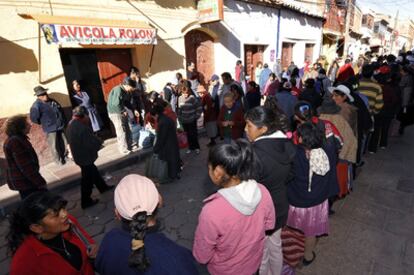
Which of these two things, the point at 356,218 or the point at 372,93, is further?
the point at 372,93

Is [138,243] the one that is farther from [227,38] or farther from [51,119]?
[227,38]

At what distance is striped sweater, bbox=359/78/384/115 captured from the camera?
4.98 m

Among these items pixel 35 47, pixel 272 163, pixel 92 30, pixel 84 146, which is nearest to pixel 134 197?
pixel 272 163

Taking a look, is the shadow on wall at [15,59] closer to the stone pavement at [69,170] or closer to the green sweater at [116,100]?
the green sweater at [116,100]

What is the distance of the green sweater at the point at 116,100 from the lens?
19.0ft

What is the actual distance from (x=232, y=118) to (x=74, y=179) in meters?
3.40

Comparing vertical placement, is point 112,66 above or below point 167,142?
above

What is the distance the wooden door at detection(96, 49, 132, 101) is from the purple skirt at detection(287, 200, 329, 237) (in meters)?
5.99

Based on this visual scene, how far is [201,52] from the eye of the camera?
9.61 meters

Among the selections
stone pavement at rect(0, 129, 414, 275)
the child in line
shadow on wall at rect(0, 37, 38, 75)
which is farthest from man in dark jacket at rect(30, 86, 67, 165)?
the child in line

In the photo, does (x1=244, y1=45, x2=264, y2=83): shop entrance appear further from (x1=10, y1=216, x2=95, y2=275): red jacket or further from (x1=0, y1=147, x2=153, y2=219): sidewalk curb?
(x1=10, y1=216, x2=95, y2=275): red jacket

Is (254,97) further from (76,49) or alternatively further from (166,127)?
(76,49)

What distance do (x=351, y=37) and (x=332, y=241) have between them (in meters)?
27.3

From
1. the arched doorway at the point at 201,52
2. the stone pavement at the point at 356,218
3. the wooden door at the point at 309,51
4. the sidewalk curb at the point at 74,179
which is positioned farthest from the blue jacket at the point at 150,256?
the wooden door at the point at 309,51
